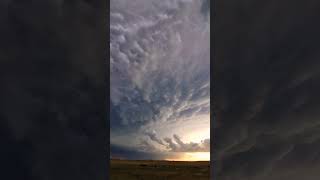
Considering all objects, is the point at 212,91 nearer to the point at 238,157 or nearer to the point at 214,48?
the point at 214,48

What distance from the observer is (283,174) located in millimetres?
2021

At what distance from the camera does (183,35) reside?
4.68 meters

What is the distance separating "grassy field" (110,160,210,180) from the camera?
12.6 ft

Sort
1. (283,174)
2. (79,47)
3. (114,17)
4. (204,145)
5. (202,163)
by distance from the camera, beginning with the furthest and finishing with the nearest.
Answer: (204,145)
(114,17)
(202,163)
(79,47)
(283,174)

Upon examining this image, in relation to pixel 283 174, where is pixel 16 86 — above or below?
above

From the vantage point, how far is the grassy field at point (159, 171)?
12.6 feet

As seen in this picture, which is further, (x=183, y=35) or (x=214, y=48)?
(x=183, y=35)

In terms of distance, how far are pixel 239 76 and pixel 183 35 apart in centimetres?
269

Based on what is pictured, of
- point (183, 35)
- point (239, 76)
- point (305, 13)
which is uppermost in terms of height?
point (183, 35)

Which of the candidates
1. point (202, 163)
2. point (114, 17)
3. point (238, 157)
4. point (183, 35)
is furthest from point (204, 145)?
point (238, 157)

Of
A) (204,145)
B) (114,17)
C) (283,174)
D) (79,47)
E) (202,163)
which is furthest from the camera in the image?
(204,145)

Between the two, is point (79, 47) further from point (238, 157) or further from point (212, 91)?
point (238, 157)

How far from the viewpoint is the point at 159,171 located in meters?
4.12

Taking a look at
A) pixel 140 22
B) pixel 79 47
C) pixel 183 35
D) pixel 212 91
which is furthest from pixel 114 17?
pixel 212 91
